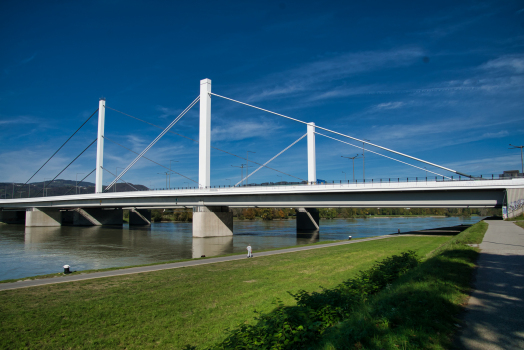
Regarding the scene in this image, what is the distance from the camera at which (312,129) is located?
183 feet

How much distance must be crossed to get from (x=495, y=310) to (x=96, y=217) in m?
90.6

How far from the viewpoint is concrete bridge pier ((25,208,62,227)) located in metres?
74.7

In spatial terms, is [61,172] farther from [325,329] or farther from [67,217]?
[325,329]

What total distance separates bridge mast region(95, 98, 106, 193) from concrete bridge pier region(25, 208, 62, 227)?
23.1 meters

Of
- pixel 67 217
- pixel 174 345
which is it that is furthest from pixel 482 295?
pixel 67 217

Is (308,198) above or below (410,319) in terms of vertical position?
above

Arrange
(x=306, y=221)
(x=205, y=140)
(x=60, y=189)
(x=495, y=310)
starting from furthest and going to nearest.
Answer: (x=60, y=189), (x=306, y=221), (x=205, y=140), (x=495, y=310)

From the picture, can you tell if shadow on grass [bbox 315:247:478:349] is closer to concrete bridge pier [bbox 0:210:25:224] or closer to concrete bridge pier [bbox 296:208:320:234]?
concrete bridge pier [bbox 296:208:320:234]

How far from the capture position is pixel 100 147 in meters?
67.0

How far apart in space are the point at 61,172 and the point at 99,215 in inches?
541

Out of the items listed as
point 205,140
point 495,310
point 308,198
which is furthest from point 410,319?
point 205,140

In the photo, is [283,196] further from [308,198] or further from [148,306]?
[148,306]

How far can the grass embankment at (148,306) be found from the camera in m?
7.80

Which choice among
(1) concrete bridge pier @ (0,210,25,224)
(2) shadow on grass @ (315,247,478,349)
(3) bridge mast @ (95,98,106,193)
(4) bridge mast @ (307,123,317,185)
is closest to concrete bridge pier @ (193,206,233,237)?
(4) bridge mast @ (307,123,317,185)
